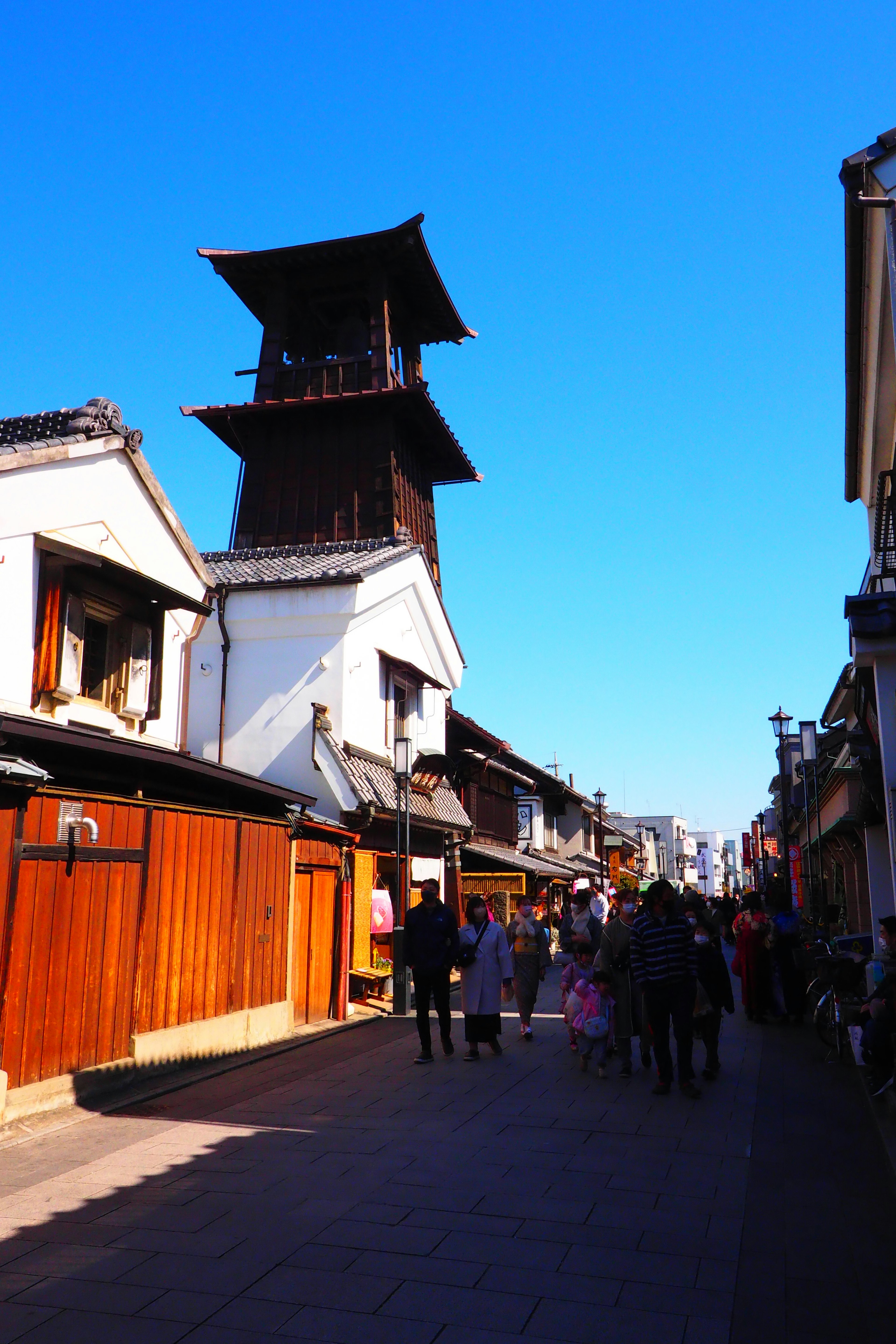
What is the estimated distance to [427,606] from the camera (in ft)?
81.7

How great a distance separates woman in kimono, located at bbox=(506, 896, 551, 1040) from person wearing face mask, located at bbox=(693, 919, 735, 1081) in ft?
6.58

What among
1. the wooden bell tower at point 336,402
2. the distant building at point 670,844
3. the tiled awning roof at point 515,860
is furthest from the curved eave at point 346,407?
the distant building at point 670,844

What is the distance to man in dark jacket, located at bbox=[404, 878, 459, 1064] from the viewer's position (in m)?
11.1

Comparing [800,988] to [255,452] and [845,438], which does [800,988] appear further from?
[255,452]

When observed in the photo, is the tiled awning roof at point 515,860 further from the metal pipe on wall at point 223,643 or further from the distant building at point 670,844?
the distant building at point 670,844

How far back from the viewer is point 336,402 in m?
26.5

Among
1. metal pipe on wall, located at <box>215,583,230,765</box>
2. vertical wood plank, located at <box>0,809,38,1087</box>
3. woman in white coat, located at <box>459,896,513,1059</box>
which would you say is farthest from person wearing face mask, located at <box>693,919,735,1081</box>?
metal pipe on wall, located at <box>215,583,230,765</box>

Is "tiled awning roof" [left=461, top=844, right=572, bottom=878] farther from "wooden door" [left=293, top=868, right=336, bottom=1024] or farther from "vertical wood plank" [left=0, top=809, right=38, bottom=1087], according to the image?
"vertical wood plank" [left=0, top=809, right=38, bottom=1087]

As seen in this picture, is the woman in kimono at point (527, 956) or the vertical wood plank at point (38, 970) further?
the woman in kimono at point (527, 956)

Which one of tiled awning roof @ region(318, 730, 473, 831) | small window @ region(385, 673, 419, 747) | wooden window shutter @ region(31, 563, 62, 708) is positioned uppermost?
small window @ region(385, 673, 419, 747)

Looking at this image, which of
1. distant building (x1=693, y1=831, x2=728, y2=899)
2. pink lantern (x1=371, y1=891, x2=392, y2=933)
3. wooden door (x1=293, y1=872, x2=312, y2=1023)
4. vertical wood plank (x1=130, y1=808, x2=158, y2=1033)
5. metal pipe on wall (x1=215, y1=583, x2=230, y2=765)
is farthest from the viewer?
distant building (x1=693, y1=831, x2=728, y2=899)

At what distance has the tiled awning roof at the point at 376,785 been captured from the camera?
727 inches

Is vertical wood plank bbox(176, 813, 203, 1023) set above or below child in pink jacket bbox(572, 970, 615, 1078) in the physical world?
above

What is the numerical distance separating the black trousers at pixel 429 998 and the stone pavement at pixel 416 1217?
157cm
